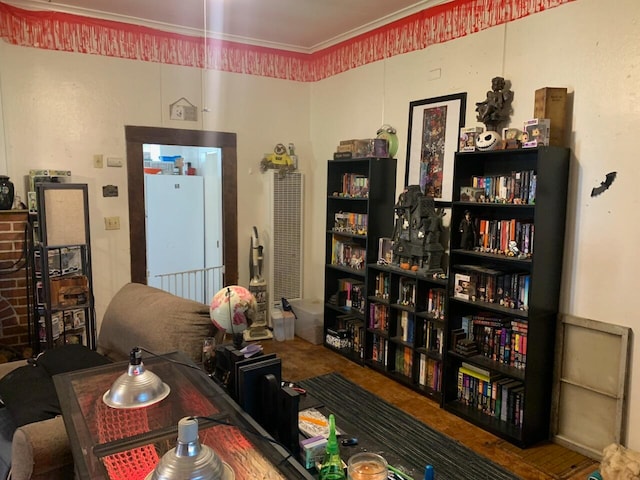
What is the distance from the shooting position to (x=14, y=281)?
364 cm

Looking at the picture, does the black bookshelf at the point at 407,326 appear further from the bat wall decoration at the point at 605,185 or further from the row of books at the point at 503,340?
the bat wall decoration at the point at 605,185

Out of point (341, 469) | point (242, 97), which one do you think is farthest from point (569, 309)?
point (242, 97)

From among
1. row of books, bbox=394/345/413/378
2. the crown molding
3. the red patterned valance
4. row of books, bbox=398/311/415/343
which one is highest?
the crown molding

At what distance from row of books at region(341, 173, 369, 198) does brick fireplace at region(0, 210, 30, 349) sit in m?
2.57

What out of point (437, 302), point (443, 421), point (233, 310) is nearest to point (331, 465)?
point (233, 310)

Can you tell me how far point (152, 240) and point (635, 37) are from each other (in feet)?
13.8

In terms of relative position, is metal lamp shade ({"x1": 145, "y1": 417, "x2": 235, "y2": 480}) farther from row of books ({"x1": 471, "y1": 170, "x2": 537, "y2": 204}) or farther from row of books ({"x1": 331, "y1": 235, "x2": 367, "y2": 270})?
row of books ({"x1": 331, "y1": 235, "x2": 367, "y2": 270})

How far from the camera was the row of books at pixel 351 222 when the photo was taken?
416 centimetres

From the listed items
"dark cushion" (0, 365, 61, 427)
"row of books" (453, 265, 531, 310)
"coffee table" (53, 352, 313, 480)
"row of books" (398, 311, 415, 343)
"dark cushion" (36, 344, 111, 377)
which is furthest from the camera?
"row of books" (398, 311, 415, 343)

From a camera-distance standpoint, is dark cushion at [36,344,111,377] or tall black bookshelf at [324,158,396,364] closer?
dark cushion at [36,344,111,377]

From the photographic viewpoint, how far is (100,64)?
13.1 feet

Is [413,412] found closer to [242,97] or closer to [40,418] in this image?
[40,418]

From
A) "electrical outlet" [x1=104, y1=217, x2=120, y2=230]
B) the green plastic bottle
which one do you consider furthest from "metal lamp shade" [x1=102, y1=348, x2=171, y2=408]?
"electrical outlet" [x1=104, y1=217, x2=120, y2=230]

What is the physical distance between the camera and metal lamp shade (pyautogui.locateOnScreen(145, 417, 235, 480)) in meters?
1.14
